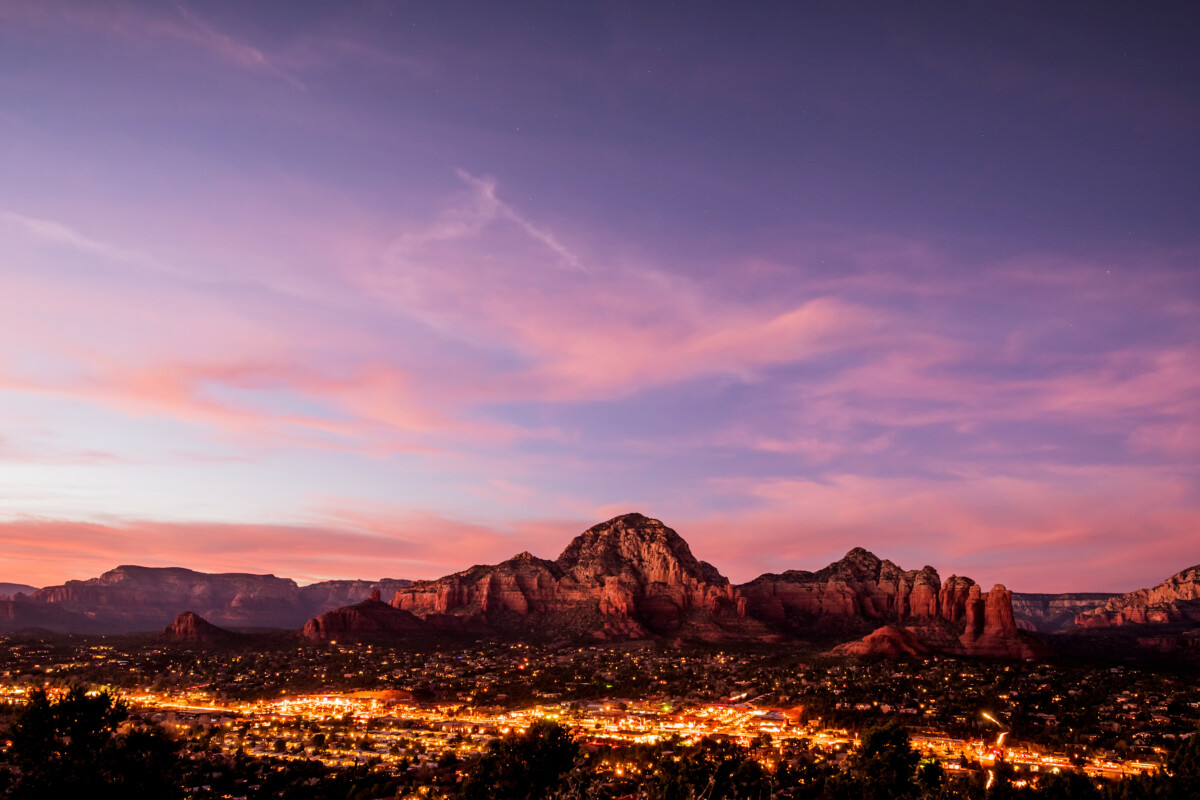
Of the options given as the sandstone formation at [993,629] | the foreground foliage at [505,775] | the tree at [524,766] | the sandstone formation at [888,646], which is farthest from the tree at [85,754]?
the sandstone formation at [993,629]

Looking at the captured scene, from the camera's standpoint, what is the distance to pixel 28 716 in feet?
224

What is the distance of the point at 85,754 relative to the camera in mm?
66750

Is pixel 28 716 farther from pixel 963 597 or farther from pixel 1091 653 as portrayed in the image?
pixel 1091 653

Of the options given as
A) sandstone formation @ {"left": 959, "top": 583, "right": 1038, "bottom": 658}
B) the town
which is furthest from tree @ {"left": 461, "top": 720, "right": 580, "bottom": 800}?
sandstone formation @ {"left": 959, "top": 583, "right": 1038, "bottom": 658}

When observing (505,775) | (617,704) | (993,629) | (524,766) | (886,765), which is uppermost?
(993,629)

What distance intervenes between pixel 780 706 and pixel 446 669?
76.8 m

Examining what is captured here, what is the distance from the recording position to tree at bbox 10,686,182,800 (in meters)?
61.5

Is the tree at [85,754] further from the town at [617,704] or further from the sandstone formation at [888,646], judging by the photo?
the sandstone formation at [888,646]

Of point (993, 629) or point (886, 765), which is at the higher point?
point (993, 629)

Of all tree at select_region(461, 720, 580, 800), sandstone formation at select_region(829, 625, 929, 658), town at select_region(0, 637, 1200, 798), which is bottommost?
town at select_region(0, 637, 1200, 798)

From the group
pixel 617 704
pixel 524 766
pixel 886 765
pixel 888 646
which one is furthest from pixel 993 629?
pixel 524 766

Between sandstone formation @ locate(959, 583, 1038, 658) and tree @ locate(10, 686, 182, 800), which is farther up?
sandstone formation @ locate(959, 583, 1038, 658)

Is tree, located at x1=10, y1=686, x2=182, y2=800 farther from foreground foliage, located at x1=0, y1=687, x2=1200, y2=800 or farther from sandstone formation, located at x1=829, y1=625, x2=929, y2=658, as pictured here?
sandstone formation, located at x1=829, y1=625, x2=929, y2=658

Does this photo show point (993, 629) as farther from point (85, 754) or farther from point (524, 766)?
point (85, 754)
